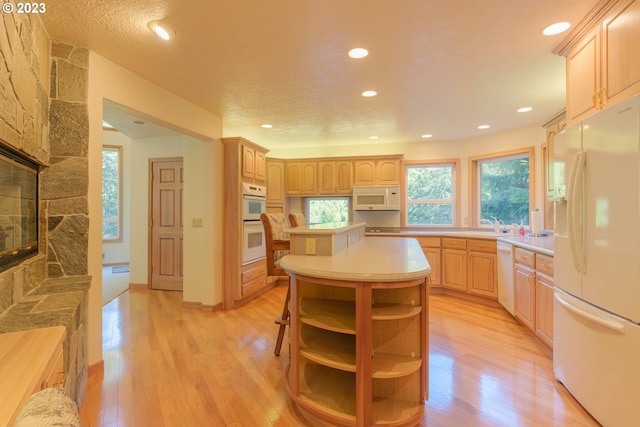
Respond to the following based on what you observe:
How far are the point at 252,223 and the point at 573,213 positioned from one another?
346 centimetres

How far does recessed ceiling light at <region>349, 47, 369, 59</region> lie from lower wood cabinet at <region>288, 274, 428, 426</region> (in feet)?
5.60

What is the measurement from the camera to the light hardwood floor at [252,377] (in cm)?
188

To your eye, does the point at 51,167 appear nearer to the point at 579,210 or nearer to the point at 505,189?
the point at 579,210

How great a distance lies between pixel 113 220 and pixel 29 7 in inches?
235

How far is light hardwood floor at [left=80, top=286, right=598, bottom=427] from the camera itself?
1878 millimetres

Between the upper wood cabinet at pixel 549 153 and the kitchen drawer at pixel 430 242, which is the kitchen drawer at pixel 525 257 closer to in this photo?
the upper wood cabinet at pixel 549 153

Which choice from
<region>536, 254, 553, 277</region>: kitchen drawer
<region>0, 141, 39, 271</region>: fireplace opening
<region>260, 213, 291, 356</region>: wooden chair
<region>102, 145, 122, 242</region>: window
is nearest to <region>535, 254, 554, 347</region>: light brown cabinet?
<region>536, 254, 553, 277</region>: kitchen drawer

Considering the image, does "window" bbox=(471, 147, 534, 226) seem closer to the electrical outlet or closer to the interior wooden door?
the electrical outlet

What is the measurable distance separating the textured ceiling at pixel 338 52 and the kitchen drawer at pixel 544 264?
160cm

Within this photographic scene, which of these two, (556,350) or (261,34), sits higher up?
(261,34)

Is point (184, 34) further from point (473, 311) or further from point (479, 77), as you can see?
point (473, 311)

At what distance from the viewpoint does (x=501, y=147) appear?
15.5ft

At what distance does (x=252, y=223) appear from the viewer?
430 centimetres

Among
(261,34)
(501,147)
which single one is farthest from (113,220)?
(501,147)
